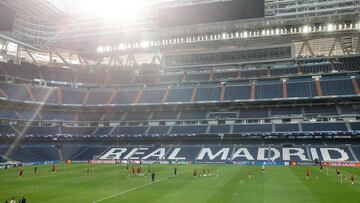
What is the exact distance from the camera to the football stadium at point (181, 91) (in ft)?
202

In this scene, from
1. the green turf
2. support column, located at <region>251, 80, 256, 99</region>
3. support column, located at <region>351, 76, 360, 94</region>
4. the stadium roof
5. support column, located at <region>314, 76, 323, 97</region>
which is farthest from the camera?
support column, located at <region>251, 80, 256, 99</region>

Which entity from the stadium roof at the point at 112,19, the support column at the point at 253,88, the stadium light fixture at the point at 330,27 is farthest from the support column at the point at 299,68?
the stadium roof at the point at 112,19

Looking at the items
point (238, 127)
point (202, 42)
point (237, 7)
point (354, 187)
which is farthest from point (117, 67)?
point (354, 187)

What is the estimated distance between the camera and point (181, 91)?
91.5 metres

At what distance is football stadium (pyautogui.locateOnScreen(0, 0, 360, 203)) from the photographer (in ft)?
202

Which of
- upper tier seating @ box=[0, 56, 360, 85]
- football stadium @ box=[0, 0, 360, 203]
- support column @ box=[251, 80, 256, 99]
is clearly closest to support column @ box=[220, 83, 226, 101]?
football stadium @ box=[0, 0, 360, 203]

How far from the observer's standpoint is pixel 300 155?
214ft

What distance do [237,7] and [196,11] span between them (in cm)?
768

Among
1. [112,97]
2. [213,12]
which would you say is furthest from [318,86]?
[112,97]

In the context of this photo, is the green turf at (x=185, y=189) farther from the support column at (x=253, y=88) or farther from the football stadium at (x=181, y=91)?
the support column at (x=253, y=88)

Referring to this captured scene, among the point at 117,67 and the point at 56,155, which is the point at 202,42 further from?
the point at 56,155

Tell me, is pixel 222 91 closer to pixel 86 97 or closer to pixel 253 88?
pixel 253 88

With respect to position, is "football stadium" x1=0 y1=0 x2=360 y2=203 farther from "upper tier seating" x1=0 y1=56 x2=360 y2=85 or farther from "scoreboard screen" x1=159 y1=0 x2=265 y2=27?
"upper tier seating" x1=0 y1=56 x2=360 y2=85

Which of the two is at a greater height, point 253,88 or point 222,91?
point 253,88
